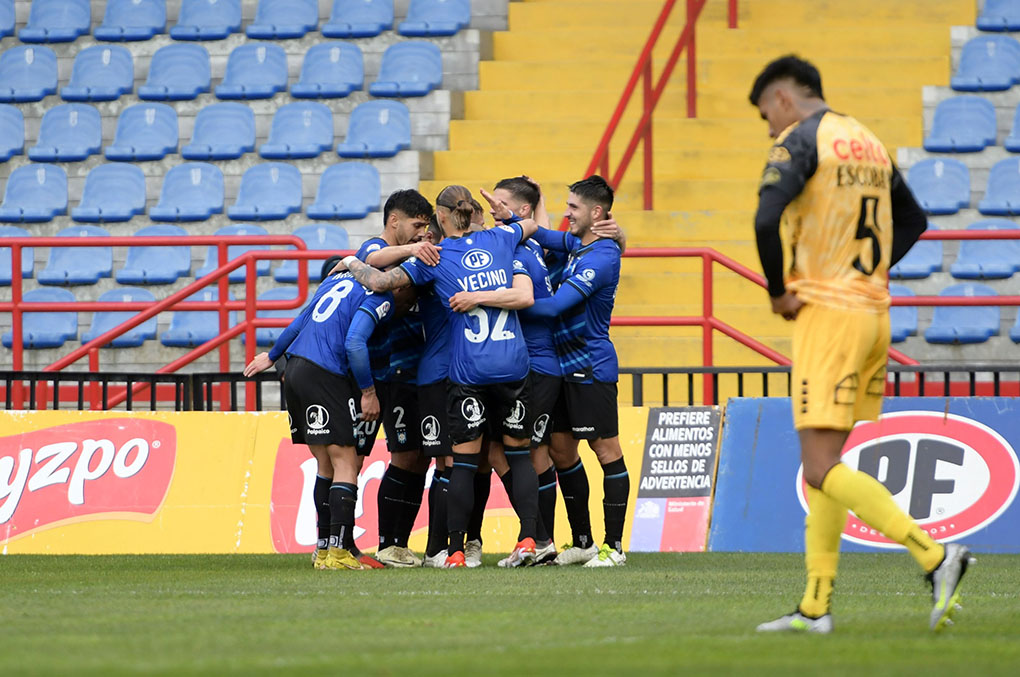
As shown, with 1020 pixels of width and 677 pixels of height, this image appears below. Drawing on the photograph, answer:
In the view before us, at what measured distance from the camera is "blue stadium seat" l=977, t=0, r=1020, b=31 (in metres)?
16.9

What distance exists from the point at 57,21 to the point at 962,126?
35.1 feet

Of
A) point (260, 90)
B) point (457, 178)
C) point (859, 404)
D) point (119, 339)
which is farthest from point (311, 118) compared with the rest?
point (859, 404)

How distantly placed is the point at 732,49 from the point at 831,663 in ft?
44.6

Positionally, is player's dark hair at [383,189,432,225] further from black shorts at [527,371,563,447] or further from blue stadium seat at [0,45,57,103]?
blue stadium seat at [0,45,57,103]

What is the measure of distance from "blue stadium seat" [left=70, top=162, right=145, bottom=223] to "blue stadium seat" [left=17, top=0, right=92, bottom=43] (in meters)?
2.41

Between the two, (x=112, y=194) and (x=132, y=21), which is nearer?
(x=112, y=194)

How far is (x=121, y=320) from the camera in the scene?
16234mm

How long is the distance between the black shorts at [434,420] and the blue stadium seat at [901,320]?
6.43 metres

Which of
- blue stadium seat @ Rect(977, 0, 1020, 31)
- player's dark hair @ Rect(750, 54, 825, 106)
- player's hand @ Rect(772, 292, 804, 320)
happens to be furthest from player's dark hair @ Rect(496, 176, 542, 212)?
blue stadium seat @ Rect(977, 0, 1020, 31)

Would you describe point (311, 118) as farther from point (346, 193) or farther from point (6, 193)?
point (6, 193)

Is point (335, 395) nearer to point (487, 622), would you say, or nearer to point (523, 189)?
point (523, 189)

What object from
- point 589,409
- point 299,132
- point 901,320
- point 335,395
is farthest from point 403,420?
point 299,132

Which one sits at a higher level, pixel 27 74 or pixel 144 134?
pixel 27 74

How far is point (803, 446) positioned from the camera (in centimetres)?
549
